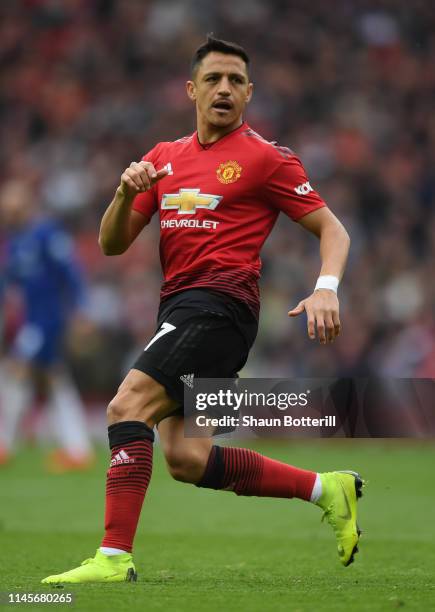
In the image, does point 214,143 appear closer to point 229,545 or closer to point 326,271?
point 326,271

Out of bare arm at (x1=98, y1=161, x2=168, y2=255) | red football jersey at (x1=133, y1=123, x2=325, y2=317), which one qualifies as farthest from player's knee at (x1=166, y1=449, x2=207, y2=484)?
bare arm at (x1=98, y1=161, x2=168, y2=255)

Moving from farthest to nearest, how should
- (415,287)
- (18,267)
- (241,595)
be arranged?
(415,287), (18,267), (241,595)

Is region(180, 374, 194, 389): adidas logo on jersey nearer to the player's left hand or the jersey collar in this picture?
the player's left hand

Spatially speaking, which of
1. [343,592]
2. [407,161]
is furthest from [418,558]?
[407,161]

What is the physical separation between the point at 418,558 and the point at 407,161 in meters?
12.4

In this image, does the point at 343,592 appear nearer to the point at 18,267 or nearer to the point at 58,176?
the point at 18,267

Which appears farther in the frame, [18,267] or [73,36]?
[73,36]

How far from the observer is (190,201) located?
536 centimetres

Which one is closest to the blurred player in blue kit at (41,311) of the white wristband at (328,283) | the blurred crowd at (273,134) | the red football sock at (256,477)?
the blurred crowd at (273,134)

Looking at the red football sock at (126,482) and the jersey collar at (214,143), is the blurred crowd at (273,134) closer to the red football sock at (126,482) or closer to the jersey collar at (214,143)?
the jersey collar at (214,143)

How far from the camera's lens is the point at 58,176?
18.4 metres

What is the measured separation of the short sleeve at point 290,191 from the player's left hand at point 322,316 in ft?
1.95

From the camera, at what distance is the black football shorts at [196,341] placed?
5.06 meters

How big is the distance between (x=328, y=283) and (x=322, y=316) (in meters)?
0.26
